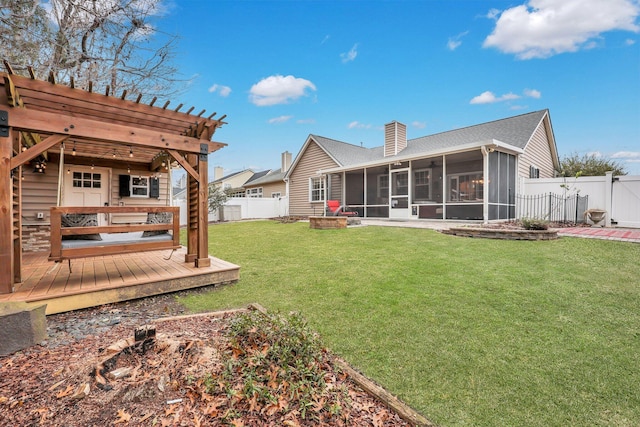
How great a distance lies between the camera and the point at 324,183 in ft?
50.8

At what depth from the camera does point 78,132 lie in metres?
3.35

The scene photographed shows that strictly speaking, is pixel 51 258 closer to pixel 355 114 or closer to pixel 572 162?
pixel 355 114

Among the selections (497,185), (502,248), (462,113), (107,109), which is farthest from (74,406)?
(462,113)

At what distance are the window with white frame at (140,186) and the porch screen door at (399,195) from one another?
950 centimetres

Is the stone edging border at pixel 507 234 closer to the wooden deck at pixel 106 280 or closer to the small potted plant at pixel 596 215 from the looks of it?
the small potted plant at pixel 596 215

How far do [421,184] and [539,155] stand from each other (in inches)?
229

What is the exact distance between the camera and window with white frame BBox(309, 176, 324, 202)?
16281 millimetres

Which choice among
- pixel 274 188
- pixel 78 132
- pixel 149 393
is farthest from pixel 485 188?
pixel 274 188

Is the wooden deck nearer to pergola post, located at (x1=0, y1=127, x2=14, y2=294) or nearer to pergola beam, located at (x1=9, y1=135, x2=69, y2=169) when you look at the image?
pergola post, located at (x1=0, y1=127, x2=14, y2=294)

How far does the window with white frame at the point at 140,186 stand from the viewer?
8820mm

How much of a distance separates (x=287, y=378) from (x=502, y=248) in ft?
19.6

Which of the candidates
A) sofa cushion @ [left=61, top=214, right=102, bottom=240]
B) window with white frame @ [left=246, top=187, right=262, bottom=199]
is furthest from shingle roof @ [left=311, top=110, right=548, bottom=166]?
sofa cushion @ [left=61, top=214, right=102, bottom=240]

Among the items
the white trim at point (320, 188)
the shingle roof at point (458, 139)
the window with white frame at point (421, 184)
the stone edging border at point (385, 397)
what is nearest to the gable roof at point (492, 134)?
the shingle roof at point (458, 139)

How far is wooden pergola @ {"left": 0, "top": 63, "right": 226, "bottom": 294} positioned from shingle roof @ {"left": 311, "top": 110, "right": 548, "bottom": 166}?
872 centimetres
